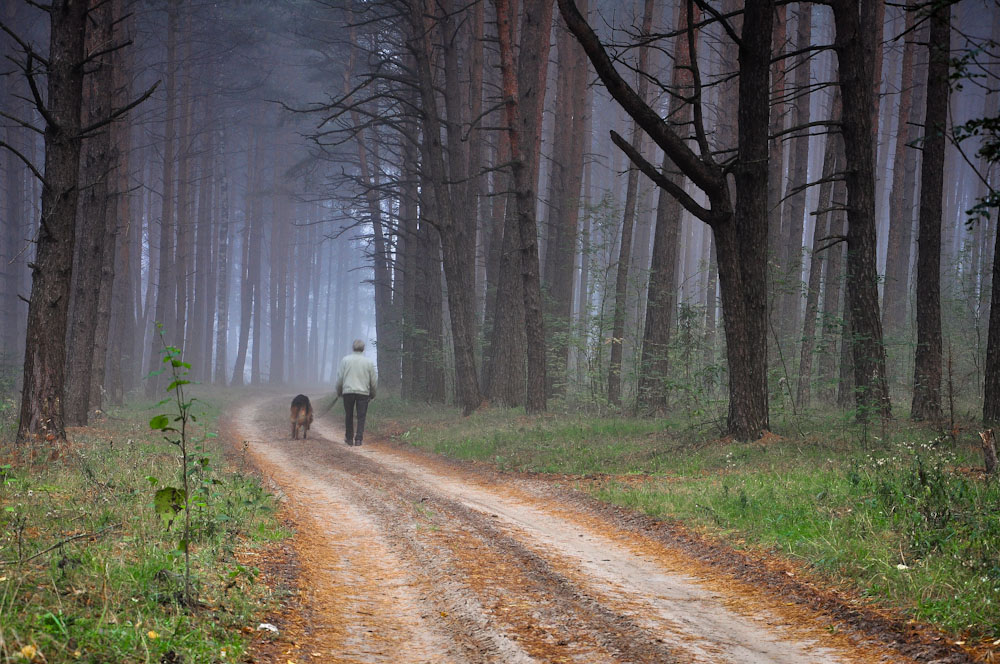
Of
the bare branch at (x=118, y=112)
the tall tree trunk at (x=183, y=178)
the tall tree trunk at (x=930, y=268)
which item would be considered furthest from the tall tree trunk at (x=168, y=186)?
the tall tree trunk at (x=930, y=268)

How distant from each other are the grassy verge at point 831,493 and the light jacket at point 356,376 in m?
2.98

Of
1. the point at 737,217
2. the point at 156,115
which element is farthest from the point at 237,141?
the point at 737,217

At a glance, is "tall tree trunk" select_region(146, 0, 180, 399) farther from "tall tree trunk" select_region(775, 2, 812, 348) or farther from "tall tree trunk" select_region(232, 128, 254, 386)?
"tall tree trunk" select_region(775, 2, 812, 348)

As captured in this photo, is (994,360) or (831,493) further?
(994,360)

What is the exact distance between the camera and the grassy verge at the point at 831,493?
16.3 ft

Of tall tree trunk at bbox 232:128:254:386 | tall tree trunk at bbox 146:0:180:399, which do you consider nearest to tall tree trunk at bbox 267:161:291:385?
tall tree trunk at bbox 232:128:254:386

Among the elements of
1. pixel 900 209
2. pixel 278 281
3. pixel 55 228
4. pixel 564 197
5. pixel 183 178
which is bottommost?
pixel 55 228

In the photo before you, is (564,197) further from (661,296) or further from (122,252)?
(122,252)

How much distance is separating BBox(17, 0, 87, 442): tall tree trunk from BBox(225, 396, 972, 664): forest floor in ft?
12.2

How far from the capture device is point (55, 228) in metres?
10.1

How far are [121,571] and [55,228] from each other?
7.12 meters

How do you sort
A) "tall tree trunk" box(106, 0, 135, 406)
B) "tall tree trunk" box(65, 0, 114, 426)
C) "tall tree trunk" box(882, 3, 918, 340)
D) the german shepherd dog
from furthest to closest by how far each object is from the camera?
1. "tall tree trunk" box(882, 3, 918, 340)
2. "tall tree trunk" box(106, 0, 135, 406)
3. the german shepherd dog
4. "tall tree trunk" box(65, 0, 114, 426)

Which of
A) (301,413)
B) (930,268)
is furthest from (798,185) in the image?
(301,413)

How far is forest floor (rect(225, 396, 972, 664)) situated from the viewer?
170 inches
